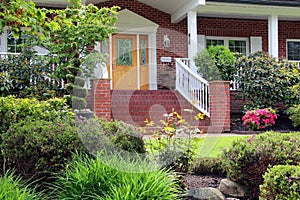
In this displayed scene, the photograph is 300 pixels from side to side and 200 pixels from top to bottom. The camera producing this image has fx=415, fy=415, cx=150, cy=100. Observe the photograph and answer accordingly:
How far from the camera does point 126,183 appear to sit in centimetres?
397

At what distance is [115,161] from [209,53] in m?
8.44

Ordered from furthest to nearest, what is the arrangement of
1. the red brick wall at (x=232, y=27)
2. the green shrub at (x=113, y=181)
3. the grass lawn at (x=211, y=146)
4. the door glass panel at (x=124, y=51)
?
the red brick wall at (x=232, y=27)
the door glass panel at (x=124, y=51)
the grass lawn at (x=211, y=146)
the green shrub at (x=113, y=181)

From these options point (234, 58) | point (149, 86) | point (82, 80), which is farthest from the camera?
point (149, 86)

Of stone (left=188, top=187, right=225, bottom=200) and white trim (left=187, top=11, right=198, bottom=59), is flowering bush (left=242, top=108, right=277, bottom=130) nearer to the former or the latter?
white trim (left=187, top=11, right=198, bottom=59)

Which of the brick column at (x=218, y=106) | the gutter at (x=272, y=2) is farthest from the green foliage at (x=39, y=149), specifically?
the gutter at (x=272, y=2)

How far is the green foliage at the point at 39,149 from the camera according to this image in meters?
4.59

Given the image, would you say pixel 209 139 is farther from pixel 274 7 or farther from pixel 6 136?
Answer: pixel 274 7

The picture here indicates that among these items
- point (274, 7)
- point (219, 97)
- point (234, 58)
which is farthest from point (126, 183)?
point (274, 7)

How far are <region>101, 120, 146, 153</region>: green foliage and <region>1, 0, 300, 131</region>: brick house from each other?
5437 millimetres

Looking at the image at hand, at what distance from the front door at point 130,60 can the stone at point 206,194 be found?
9255 mm

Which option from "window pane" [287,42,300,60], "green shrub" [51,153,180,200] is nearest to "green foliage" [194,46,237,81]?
"window pane" [287,42,300,60]

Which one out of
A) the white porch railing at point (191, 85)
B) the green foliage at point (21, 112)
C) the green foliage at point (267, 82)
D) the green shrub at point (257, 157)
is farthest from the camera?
the green foliage at point (267, 82)

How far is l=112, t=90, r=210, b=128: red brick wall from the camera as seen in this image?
35.2 ft

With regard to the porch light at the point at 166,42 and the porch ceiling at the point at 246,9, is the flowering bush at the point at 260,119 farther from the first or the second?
the porch light at the point at 166,42
